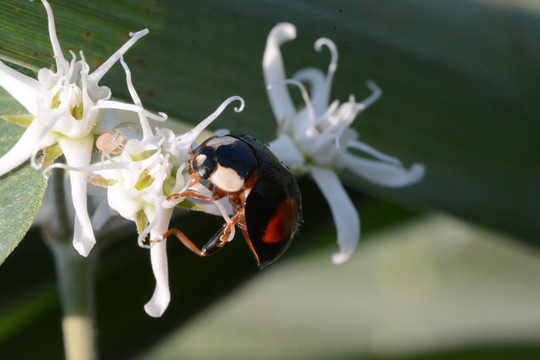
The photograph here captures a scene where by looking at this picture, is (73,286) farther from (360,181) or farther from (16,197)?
(360,181)

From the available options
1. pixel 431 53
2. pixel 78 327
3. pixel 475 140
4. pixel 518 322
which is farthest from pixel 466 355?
pixel 78 327

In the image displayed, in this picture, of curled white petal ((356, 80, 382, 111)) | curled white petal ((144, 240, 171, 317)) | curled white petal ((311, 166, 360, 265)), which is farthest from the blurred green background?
curled white petal ((144, 240, 171, 317))

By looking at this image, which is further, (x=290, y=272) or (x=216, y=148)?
(x=290, y=272)

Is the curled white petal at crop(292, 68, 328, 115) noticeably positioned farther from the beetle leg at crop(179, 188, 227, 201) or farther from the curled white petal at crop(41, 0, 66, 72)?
the curled white petal at crop(41, 0, 66, 72)

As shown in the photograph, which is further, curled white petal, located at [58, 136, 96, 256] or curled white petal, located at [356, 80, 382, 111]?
curled white petal, located at [356, 80, 382, 111]

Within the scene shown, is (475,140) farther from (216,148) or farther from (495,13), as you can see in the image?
(216,148)

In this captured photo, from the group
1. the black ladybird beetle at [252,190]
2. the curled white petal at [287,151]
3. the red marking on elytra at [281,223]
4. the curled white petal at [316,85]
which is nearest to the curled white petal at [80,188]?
the black ladybird beetle at [252,190]

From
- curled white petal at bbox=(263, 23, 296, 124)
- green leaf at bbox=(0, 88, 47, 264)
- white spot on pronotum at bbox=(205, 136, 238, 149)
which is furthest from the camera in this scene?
curled white petal at bbox=(263, 23, 296, 124)
